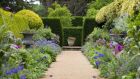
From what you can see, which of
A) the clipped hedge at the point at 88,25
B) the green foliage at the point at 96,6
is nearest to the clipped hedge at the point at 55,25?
the clipped hedge at the point at 88,25

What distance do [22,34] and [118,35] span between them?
4.18 m

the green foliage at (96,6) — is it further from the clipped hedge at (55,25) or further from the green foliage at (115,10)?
the green foliage at (115,10)

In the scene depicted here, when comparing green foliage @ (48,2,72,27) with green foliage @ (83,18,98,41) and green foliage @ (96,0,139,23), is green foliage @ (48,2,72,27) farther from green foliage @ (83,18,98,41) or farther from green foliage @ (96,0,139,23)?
green foliage @ (96,0,139,23)

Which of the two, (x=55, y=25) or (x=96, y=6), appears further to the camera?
(x=96, y=6)

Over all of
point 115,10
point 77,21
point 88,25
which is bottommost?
point 77,21

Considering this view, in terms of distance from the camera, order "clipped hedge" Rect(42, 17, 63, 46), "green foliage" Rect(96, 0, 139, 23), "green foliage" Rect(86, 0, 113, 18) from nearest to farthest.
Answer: "green foliage" Rect(96, 0, 139, 23) → "clipped hedge" Rect(42, 17, 63, 46) → "green foliage" Rect(86, 0, 113, 18)

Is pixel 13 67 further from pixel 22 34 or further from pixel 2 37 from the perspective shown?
pixel 22 34

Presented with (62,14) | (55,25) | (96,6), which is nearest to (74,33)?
(62,14)

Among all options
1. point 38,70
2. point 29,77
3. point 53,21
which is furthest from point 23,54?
point 53,21

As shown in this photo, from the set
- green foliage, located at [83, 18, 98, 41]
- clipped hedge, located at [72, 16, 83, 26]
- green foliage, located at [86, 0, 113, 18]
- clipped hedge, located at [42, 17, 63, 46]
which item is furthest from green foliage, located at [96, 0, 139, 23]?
clipped hedge, located at [72, 16, 83, 26]

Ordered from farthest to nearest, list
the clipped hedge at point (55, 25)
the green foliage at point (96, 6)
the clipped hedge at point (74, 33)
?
the green foliage at point (96, 6), the clipped hedge at point (74, 33), the clipped hedge at point (55, 25)

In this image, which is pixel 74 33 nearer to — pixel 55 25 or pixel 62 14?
pixel 62 14

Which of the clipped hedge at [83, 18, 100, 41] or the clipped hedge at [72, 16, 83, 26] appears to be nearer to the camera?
the clipped hedge at [83, 18, 100, 41]

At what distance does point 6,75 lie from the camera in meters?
7.46
